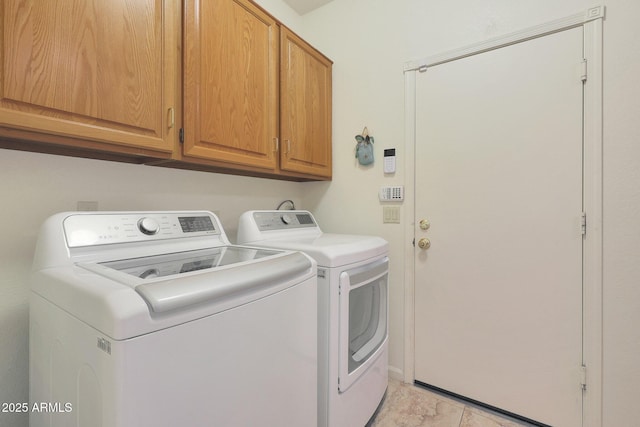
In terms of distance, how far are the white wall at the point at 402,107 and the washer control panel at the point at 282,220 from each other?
0.96ft

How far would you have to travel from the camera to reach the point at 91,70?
950mm

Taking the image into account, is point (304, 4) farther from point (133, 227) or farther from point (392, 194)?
point (133, 227)

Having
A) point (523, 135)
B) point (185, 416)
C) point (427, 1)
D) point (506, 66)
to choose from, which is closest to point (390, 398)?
point (185, 416)

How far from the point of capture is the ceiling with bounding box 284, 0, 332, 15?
2186 millimetres

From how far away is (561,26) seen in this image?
1.41 meters

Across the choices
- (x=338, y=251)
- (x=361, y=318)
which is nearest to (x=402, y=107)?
(x=338, y=251)

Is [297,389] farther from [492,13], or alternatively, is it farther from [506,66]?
[492,13]

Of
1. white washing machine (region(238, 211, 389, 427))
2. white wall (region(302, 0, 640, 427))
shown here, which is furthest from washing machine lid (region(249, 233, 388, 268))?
white wall (region(302, 0, 640, 427))

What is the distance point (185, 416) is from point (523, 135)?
1.87 meters

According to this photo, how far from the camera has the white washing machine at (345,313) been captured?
1203 mm

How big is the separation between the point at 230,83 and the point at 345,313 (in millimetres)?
1213

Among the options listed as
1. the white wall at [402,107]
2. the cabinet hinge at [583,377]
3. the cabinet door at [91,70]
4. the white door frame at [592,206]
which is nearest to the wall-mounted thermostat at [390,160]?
the white wall at [402,107]

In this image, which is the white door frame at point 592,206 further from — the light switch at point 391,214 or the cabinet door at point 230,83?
the cabinet door at point 230,83

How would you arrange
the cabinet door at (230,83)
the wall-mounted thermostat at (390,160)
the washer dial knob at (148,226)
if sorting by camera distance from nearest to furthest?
1. the washer dial knob at (148,226)
2. the cabinet door at (230,83)
3. the wall-mounted thermostat at (390,160)
